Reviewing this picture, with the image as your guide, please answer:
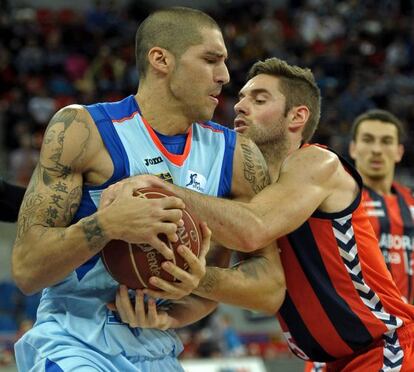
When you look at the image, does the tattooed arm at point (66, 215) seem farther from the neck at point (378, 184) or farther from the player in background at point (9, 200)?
the neck at point (378, 184)

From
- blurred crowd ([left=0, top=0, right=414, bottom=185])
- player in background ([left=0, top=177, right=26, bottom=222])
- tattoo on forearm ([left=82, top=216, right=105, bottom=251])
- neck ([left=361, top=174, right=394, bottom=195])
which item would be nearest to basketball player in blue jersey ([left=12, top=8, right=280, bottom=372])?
tattoo on forearm ([left=82, top=216, right=105, bottom=251])

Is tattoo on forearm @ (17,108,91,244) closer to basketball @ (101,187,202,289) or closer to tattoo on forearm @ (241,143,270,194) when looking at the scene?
basketball @ (101,187,202,289)

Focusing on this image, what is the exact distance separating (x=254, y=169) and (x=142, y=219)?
0.92 m

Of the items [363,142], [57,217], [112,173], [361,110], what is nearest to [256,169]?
[112,173]

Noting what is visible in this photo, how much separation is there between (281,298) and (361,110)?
12025 mm

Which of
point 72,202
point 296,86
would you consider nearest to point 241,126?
point 296,86

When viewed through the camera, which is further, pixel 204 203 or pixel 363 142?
pixel 363 142

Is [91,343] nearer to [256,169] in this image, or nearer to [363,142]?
[256,169]

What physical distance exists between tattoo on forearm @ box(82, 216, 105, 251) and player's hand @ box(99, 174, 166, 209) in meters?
0.08

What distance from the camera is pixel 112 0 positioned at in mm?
18047

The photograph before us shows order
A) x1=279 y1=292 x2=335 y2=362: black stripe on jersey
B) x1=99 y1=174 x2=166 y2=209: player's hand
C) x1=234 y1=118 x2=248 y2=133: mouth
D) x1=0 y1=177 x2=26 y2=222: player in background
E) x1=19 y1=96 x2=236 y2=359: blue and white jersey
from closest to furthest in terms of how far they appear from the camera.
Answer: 1. x1=99 y1=174 x2=166 y2=209: player's hand
2. x1=19 y1=96 x2=236 y2=359: blue and white jersey
3. x1=279 y1=292 x2=335 y2=362: black stripe on jersey
4. x1=234 y1=118 x2=248 y2=133: mouth
5. x1=0 y1=177 x2=26 y2=222: player in background

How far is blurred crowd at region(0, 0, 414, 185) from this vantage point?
568 inches

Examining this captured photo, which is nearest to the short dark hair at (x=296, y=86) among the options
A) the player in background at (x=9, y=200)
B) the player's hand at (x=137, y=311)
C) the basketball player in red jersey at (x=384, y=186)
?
the player's hand at (x=137, y=311)

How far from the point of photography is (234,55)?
664 inches
